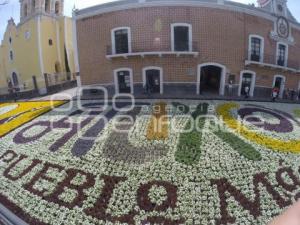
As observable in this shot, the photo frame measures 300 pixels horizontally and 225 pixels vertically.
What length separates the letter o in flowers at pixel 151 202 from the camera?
6.19 m

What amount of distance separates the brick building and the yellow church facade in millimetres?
11787

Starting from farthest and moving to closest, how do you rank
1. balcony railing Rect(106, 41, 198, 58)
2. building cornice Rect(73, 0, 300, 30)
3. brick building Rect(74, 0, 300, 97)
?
brick building Rect(74, 0, 300, 97)
building cornice Rect(73, 0, 300, 30)
balcony railing Rect(106, 41, 198, 58)

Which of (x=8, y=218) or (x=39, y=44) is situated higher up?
(x=39, y=44)

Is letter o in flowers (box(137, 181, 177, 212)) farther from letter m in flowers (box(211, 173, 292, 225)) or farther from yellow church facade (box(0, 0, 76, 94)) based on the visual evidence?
yellow church facade (box(0, 0, 76, 94))

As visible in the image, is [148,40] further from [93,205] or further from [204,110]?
[93,205]

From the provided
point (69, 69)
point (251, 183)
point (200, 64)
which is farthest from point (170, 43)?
point (69, 69)

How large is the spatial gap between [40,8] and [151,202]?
32.7m

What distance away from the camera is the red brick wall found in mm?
18578

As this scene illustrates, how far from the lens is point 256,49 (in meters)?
20.6

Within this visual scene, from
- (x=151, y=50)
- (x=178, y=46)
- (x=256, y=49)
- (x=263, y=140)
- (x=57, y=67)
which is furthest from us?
(x=57, y=67)

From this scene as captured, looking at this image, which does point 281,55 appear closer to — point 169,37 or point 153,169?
point 169,37

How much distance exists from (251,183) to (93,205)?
454 centimetres

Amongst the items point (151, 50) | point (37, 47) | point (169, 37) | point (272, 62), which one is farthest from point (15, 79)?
point (272, 62)

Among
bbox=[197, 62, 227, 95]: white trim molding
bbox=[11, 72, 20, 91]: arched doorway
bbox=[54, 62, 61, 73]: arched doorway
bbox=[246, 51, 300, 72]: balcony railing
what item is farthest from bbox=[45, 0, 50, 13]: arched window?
bbox=[246, 51, 300, 72]: balcony railing
